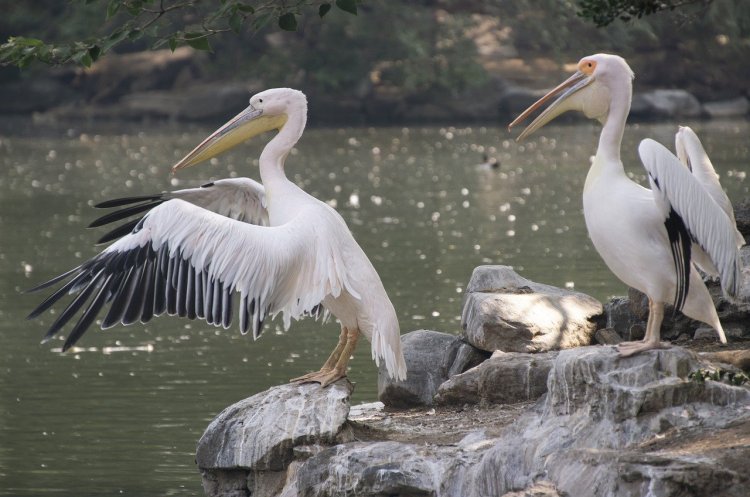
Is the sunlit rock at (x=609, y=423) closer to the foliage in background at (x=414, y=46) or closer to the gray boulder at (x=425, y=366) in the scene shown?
the gray boulder at (x=425, y=366)

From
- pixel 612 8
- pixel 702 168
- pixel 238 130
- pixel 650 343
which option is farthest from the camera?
pixel 238 130

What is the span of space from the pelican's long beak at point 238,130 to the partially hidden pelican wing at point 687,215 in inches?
88.4

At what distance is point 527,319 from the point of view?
270 inches

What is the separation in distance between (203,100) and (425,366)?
28070mm

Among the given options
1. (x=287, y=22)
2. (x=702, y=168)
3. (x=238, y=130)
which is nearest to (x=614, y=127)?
(x=702, y=168)

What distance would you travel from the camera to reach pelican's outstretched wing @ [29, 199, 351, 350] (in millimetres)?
5688

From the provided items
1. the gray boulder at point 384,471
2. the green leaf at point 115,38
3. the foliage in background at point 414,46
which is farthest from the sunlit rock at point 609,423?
the foliage in background at point 414,46

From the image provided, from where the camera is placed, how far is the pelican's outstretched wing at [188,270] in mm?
→ 5688

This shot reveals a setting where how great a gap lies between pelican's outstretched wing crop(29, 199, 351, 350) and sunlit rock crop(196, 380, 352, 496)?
0.37 meters

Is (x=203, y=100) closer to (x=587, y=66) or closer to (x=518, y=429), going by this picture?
(x=587, y=66)

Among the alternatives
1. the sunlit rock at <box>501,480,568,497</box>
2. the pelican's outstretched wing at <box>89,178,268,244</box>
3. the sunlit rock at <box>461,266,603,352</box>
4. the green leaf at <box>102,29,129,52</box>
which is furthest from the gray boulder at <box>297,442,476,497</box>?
the green leaf at <box>102,29,129,52</box>

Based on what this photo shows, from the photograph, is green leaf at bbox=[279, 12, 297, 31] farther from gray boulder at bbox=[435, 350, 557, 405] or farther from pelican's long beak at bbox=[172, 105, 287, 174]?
gray boulder at bbox=[435, 350, 557, 405]

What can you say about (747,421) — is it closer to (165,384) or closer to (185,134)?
(165,384)

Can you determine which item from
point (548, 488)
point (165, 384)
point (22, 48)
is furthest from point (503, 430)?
point (165, 384)
